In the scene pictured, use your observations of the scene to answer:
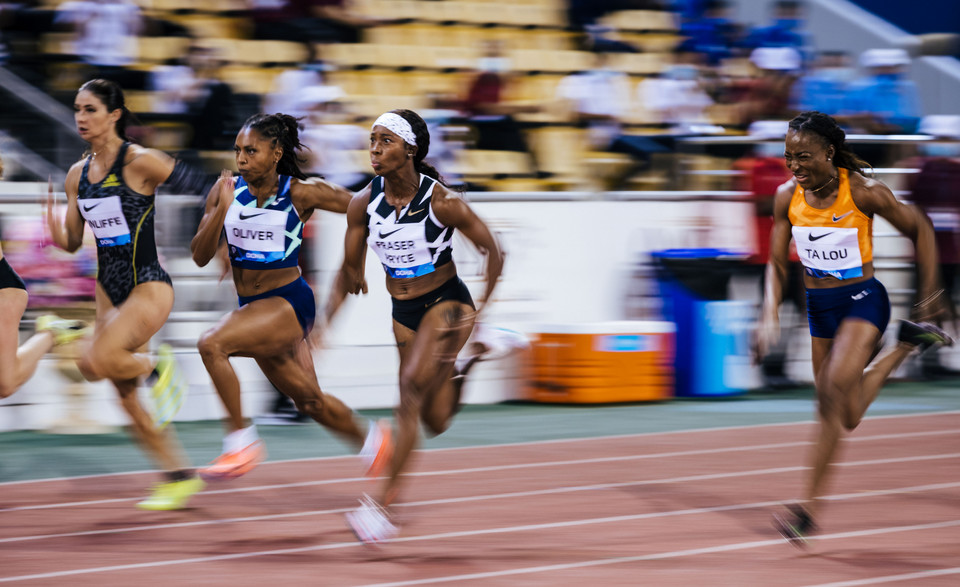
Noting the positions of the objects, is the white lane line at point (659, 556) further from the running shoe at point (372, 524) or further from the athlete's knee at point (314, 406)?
the athlete's knee at point (314, 406)

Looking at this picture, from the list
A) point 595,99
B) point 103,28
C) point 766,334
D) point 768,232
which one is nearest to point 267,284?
point 766,334

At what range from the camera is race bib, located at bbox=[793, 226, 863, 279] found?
6.27 m

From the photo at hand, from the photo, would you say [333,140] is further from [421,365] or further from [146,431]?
[421,365]

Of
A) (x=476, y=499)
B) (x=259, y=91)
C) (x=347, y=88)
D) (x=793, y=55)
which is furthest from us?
(x=793, y=55)

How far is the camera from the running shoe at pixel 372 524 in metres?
5.95

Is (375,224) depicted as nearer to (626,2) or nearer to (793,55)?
(793,55)

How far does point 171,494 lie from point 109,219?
1.48 meters

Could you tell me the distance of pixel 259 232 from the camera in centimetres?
676

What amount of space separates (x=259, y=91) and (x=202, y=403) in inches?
154

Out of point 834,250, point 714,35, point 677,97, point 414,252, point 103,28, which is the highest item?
point 103,28

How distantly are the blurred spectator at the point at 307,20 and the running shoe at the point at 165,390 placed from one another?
7.02 metres

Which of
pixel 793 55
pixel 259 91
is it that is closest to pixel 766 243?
pixel 793 55

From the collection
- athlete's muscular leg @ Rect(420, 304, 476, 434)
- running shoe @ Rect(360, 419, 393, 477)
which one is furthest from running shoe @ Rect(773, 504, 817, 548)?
running shoe @ Rect(360, 419, 393, 477)

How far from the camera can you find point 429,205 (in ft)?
20.7
